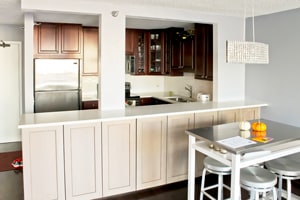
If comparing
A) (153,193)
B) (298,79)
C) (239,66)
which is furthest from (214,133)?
(239,66)

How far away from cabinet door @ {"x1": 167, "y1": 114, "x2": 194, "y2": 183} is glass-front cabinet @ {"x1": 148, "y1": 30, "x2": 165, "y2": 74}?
92.0 inches

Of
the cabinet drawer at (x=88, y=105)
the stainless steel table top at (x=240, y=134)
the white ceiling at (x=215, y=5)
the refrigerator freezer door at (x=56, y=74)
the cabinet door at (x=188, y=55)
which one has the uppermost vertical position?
the white ceiling at (x=215, y=5)

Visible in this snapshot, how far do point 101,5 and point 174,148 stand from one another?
1945 mm

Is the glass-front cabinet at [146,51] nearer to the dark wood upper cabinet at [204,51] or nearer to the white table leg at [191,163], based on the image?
the dark wood upper cabinet at [204,51]

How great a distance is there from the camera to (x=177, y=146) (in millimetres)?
3604

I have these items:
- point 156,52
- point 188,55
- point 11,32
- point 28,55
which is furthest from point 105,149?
point 11,32

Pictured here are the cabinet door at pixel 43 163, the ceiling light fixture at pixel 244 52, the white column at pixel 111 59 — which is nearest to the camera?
the ceiling light fixture at pixel 244 52

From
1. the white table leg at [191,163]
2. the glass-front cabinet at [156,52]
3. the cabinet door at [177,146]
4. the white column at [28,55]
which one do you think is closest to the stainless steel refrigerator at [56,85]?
the white column at [28,55]

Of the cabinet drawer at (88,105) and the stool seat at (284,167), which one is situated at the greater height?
the cabinet drawer at (88,105)

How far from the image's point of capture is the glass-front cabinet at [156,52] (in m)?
5.70

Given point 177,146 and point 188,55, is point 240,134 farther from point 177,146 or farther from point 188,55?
point 188,55

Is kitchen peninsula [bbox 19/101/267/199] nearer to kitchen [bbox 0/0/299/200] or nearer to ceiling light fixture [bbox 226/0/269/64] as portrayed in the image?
kitchen [bbox 0/0/299/200]

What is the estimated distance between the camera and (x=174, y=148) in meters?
3.59

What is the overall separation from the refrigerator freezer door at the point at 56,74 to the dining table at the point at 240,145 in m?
3.13
